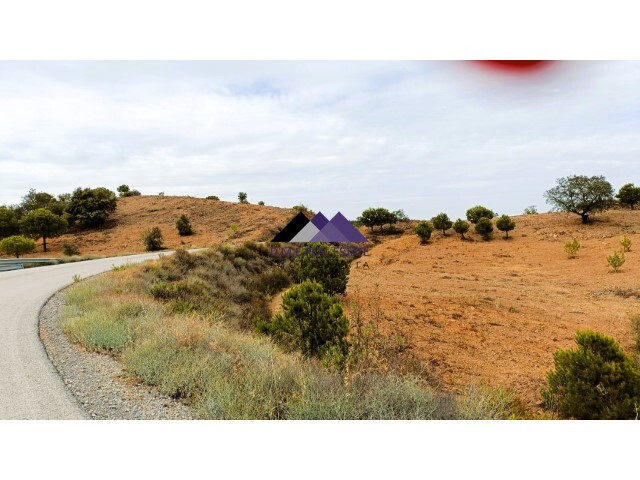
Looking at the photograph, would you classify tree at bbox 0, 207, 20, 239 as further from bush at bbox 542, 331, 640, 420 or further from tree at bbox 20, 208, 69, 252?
bush at bbox 542, 331, 640, 420

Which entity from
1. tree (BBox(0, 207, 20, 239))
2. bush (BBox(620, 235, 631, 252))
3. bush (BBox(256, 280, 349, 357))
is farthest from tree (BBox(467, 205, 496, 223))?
tree (BBox(0, 207, 20, 239))

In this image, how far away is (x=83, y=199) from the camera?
43.7 metres

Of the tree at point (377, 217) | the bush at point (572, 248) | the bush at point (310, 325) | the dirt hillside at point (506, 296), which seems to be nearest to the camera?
the bush at point (310, 325)

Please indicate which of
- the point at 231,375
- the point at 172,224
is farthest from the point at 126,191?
the point at 231,375

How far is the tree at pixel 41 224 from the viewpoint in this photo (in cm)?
3381

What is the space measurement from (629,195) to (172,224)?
149ft

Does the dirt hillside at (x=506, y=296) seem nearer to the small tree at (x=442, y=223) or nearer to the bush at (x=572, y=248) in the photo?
the bush at (x=572, y=248)

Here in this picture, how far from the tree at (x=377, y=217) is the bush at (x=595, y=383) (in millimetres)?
30769

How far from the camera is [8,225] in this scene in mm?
34281

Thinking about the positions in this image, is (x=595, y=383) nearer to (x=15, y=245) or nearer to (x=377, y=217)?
(x=377, y=217)

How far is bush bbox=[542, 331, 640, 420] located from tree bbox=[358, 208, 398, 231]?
3077cm

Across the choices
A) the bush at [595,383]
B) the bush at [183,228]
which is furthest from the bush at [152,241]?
the bush at [595,383]

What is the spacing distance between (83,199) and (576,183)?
49879mm

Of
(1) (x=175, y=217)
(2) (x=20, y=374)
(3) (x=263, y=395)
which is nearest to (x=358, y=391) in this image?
(3) (x=263, y=395)
